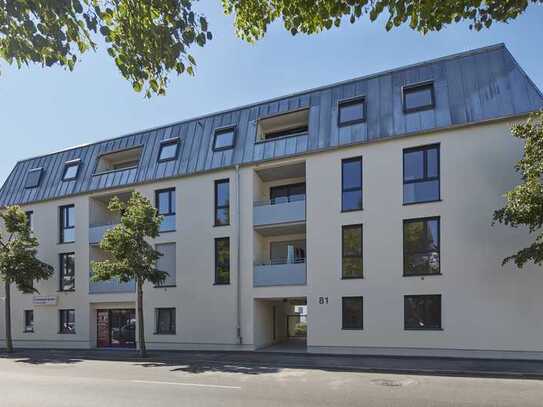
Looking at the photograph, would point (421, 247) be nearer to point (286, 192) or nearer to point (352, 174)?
point (352, 174)

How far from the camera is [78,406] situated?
354 inches

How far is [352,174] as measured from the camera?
60.1 feet

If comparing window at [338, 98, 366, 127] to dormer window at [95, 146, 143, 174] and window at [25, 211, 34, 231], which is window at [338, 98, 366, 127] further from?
window at [25, 211, 34, 231]

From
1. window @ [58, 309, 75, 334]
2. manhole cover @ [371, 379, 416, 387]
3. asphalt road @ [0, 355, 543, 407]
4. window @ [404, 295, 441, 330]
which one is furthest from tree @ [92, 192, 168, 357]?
manhole cover @ [371, 379, 416, 387]

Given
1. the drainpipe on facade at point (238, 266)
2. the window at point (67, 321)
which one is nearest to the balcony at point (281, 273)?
the drainpipe on facade at point (238, 266)

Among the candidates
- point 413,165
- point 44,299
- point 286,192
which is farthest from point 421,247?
point 44,299

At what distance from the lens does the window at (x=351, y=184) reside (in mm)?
18078

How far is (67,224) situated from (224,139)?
9.89 metres

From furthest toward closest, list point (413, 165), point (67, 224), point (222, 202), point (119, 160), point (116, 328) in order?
1. point (119, 160)
2. point (67, 224)
3. point (116, 328)
4. point (222, 202)
5. point (413, 165)

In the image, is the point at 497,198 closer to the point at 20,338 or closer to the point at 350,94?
the point at 350,94

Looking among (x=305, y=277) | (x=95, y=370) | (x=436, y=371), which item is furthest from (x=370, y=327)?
(x=95, y=370)

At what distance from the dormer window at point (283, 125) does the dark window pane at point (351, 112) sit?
Answer: 1.74 m

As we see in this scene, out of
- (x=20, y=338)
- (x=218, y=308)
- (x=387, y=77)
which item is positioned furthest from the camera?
(x=20, y=338)

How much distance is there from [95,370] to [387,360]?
29.3 feet
